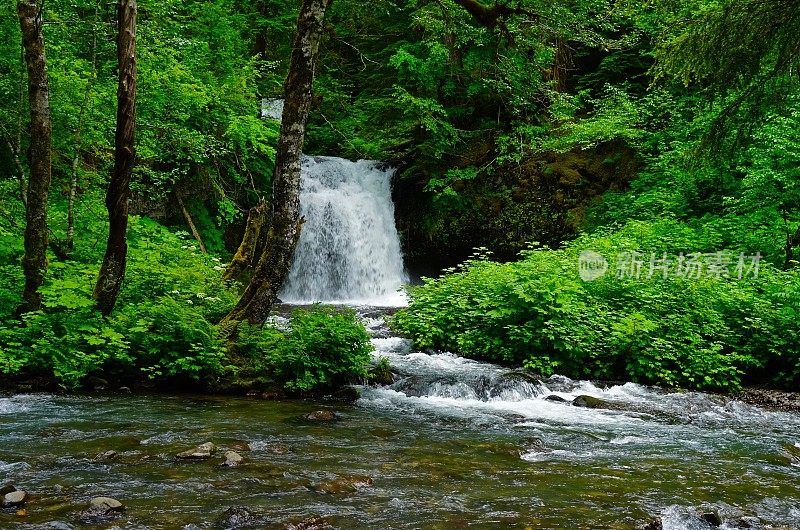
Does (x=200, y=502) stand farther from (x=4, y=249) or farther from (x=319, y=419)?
(x=4, y=249)

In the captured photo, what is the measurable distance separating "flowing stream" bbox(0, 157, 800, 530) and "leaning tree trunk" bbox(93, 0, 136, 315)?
138cm

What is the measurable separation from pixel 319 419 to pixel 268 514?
2.77 meters

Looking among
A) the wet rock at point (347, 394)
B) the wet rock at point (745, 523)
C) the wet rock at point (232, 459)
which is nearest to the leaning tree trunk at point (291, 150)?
the wet rock at point (347, 394)

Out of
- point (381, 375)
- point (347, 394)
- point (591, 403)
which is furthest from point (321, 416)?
point (591, 403)

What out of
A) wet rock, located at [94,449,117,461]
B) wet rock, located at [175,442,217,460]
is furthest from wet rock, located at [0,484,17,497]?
wet rock, located at [175,442,217,460]

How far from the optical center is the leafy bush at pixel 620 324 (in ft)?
31.2

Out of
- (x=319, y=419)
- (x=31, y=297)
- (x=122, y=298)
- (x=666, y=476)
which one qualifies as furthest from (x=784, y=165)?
(x=31, y=297)

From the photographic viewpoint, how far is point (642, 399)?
8.67m

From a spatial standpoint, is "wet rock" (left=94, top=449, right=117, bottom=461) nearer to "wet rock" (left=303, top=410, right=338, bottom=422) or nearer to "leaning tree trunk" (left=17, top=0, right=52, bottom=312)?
"wet rock" (left=303, top=410, right=338, bottom=422)

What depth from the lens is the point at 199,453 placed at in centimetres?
526

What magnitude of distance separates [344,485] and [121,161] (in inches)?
195

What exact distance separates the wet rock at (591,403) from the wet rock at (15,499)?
6.54 meters

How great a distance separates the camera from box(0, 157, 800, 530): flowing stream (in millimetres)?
4215

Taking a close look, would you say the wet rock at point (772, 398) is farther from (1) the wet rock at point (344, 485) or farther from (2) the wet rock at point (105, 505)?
(2) the wet rock at point (105, 505)
